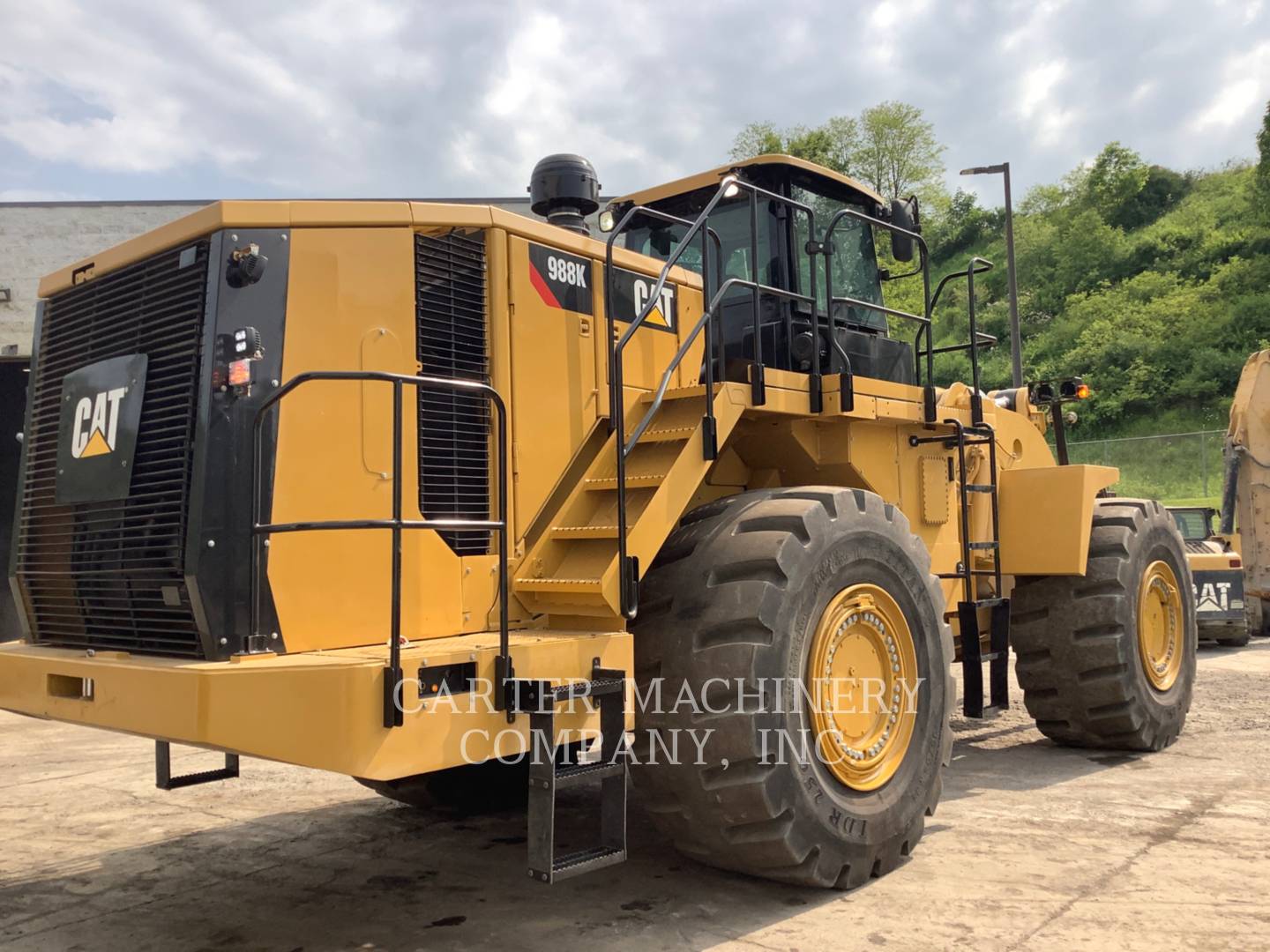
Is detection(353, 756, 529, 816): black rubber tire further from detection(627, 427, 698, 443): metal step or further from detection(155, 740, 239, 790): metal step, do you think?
detection(627, 427, 698, 443): metal step

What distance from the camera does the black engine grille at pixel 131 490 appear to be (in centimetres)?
375

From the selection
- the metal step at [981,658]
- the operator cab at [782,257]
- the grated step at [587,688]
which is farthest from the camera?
the metal step at [981,658]

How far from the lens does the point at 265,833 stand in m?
5.57

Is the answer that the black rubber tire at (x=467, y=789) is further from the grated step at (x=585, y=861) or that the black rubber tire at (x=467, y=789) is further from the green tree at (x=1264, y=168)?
the green tree at (x=1264, y=168)

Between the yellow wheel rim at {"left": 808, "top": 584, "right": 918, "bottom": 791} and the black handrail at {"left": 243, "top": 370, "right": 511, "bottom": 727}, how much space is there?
1.44 m

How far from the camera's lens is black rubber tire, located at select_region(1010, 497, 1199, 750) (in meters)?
6.62

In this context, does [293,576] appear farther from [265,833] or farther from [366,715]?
[265,833]

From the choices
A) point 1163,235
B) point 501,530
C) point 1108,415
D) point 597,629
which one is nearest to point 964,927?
point 597,629

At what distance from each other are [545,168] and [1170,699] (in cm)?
547

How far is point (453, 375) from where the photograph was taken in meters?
4.13

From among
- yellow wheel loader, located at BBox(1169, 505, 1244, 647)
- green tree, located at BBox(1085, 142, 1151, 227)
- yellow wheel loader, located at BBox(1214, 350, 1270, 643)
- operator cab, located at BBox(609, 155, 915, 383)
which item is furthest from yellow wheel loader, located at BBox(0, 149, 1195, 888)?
green tree, located at BBox(1085, 142, 1151, 227)

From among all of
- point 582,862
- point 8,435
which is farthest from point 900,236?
point 8,435

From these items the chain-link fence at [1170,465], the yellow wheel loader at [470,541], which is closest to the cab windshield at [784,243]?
the yellow wheel loader at [470,541]

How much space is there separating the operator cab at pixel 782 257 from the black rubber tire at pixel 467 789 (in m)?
2.59
